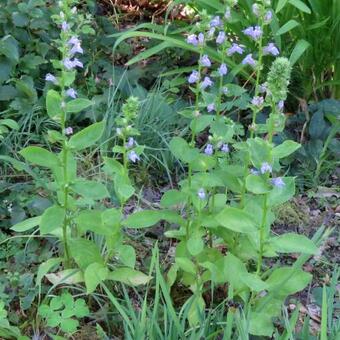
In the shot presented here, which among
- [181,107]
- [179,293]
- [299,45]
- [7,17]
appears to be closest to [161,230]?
[179,293]

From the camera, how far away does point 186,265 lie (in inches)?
86.0

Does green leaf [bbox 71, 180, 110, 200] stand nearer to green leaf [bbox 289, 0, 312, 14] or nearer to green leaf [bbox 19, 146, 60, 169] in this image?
green leaf [bbox 19, 146, 60, 169]

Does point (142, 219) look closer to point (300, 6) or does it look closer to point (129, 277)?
point (129, 277)

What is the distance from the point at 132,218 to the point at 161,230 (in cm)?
61

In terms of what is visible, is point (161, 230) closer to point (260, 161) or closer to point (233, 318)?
point (233, 318)

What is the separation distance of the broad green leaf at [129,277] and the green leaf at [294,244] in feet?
1.41

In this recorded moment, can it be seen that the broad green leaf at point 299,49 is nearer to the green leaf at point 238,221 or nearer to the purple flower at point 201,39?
the purple flower at point 201,39

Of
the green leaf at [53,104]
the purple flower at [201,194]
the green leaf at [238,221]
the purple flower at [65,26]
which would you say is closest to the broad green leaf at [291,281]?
the green leaf at [238,221]

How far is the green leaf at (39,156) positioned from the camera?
2059mm

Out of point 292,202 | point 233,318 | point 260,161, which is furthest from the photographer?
point 292,202

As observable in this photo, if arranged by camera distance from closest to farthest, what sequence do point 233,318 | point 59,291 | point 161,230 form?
point 233,318, point 59,291, point 161,230

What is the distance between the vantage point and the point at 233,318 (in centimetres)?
206

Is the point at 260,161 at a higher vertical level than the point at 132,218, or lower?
higher

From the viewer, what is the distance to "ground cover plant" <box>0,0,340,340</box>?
202 centimetres
